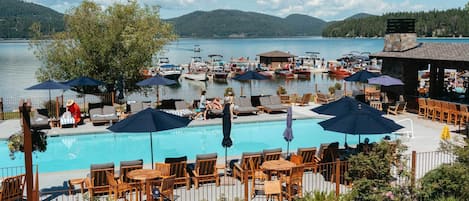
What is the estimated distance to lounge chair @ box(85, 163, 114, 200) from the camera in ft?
33.3

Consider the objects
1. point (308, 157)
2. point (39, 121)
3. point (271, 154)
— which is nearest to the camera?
point (271, 154)

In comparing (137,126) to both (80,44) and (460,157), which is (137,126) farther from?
(80,44)

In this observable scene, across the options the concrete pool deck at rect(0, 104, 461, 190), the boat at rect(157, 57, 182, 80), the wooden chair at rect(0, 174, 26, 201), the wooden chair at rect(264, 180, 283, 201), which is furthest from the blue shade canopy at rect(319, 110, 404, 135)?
the boat at rect(157, 57, 182, 80)

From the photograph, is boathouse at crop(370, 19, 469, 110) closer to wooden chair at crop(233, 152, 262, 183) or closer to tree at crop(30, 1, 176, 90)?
tree at crop(30, 1, 176, 90)

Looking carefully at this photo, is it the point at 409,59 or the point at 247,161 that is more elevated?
the point at 409,59

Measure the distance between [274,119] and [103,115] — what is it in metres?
7.49

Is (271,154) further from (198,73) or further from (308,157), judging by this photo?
(198,73)

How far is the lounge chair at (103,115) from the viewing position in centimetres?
1903

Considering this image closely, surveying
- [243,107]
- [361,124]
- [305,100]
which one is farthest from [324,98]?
[361,124]

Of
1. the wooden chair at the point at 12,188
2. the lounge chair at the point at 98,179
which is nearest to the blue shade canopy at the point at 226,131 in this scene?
the lounge chair at the point at 98,179

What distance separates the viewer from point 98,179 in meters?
10.2

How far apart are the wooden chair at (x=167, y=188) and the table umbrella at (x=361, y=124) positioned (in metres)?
4.12

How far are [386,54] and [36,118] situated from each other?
1667 cm

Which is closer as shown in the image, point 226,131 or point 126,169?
point 126,169
